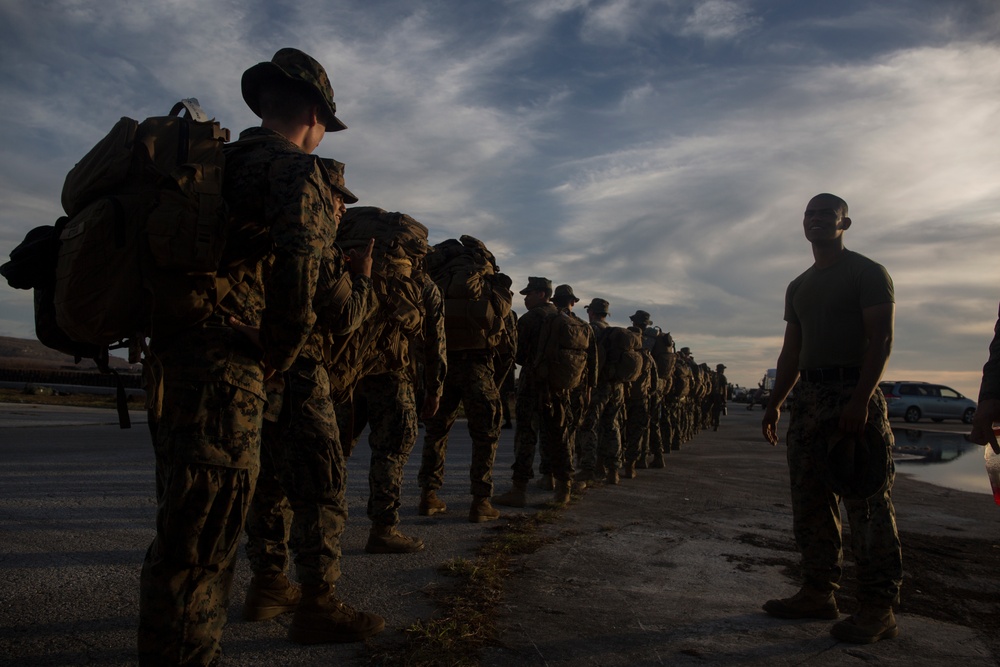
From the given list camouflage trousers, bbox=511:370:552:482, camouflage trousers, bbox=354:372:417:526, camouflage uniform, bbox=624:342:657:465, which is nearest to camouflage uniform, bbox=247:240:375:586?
camouflage trousers, bbox=354:372:417:526

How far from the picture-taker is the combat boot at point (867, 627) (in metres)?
Result: 3.51

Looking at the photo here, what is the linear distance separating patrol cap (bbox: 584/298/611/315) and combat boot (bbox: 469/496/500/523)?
15.8 feet

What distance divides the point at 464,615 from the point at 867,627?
191cm

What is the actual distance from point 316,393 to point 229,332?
1.00 m

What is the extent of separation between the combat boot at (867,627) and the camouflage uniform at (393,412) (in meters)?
2.60

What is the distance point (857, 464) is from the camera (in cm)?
375

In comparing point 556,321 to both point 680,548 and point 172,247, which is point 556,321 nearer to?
point 680,548

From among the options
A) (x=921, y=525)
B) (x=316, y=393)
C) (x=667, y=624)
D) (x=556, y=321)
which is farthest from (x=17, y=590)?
(x=921, y=525)

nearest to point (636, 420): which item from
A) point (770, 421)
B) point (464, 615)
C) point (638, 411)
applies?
point (638, 411)

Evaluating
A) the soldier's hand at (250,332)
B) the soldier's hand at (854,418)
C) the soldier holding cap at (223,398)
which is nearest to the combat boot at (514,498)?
the soldier's hand at (854,418)

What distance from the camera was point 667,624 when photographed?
3.60 metres

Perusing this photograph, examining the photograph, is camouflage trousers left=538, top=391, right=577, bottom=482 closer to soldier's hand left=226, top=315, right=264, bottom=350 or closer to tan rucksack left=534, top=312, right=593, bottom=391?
tan rucksack left=534, top=312, right=593, bottom=391

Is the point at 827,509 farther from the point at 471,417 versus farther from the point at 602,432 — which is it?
the point at 602,432

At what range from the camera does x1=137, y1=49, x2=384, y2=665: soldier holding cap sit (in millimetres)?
2201
